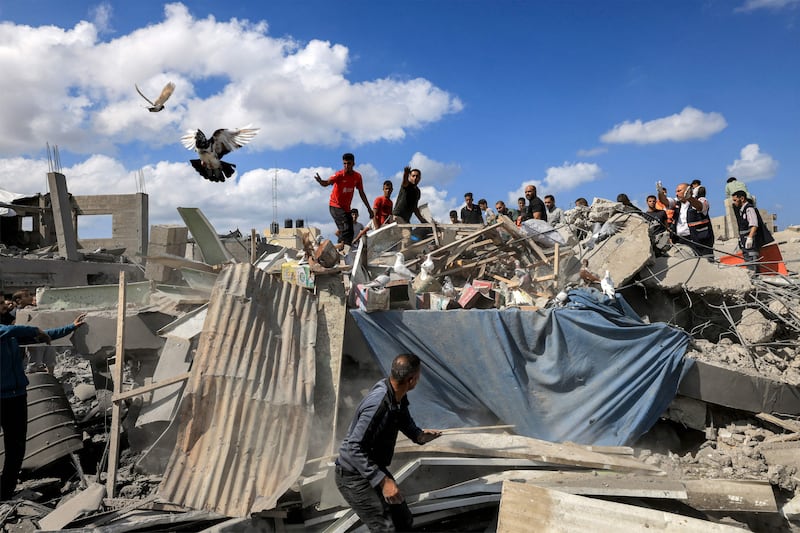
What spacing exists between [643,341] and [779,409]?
1.59 metres

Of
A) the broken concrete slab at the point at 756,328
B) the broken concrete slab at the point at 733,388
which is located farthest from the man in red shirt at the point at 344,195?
the broken concrete slab at the point at 756,328

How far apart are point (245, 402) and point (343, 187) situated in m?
4.23

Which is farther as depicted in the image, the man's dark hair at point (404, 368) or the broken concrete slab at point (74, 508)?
the broken concrete slab at point (74, 508)

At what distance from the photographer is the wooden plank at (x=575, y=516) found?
11.2ft

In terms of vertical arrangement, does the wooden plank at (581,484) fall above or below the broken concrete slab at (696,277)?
below

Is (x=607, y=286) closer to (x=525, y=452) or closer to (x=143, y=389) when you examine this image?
(x=525, y=452)

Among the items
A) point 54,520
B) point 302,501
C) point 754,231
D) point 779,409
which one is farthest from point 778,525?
point 54,520

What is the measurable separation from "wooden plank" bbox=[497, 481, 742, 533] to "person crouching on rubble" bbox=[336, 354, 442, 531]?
2.79 feet

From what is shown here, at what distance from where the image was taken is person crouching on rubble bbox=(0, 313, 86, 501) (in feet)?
15.8

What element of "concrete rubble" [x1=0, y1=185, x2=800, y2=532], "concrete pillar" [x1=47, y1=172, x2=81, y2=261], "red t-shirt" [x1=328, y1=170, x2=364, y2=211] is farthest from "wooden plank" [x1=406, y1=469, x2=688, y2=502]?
"concrete pillar" [x1=47, y1=172, x2=81, y2=261]

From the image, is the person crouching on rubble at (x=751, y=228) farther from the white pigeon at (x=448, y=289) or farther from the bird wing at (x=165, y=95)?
the bird wing at (x=165, y=95)

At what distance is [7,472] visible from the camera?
480 centimetres

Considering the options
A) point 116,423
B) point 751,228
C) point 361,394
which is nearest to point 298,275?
point 361,394

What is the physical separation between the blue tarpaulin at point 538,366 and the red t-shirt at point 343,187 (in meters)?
2.87
